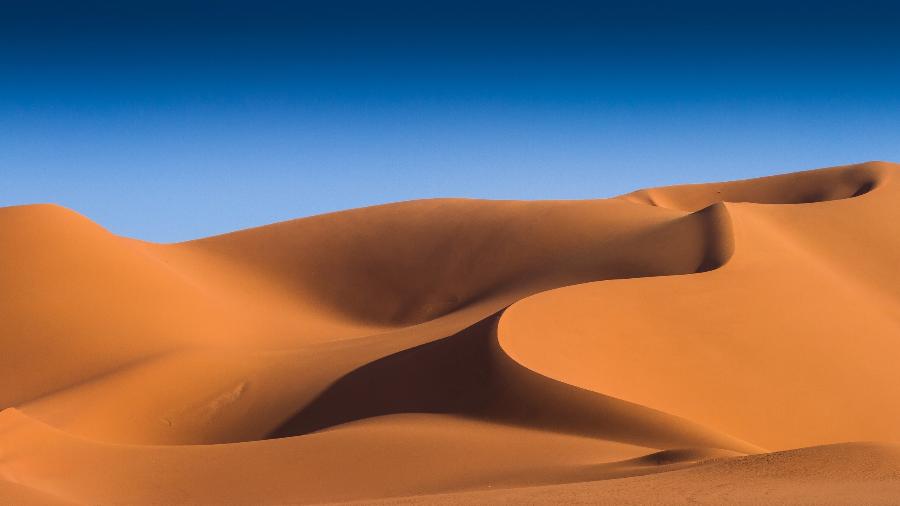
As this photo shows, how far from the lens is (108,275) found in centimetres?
2722

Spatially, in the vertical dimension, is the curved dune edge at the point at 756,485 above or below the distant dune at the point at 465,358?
above

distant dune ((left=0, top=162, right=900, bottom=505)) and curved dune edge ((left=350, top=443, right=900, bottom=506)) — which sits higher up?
curved dune edge ((left=350, top=443, right=900, bottom=506))

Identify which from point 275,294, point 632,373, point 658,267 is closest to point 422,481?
point 632,373

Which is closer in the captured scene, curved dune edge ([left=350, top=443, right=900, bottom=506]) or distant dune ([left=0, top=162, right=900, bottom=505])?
curved dune edge ([left=350, top=443, right=900, bottom=506])

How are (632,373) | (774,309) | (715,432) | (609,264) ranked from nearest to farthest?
(715,432) → (632,373) → (774,309) → (609,264)

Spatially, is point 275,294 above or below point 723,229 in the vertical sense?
below

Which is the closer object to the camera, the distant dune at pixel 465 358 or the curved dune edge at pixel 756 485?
the curved dune edge at pixel 756 485

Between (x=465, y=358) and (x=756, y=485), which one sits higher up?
(x=756, y=485)

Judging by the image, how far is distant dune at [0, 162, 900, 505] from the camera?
10.2 metres

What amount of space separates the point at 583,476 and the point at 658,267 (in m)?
14.7

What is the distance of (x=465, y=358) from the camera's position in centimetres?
1653

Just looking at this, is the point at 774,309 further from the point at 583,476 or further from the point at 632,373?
the point at 583,476

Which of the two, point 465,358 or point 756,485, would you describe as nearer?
point 756,485

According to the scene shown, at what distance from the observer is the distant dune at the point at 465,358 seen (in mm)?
10242
